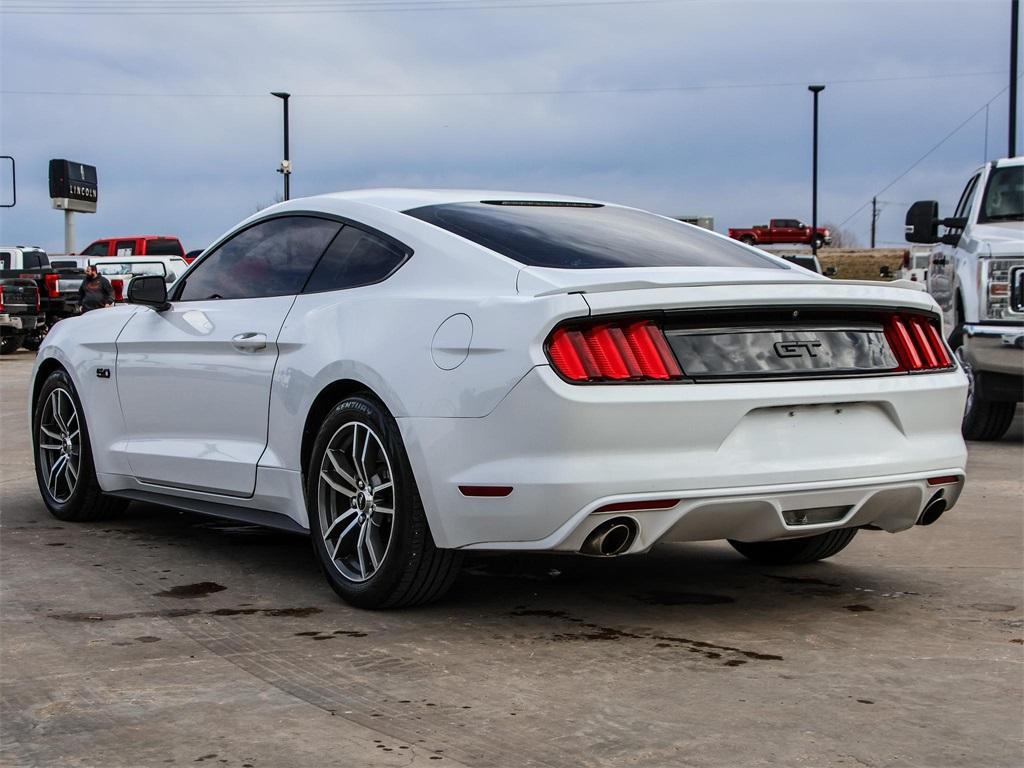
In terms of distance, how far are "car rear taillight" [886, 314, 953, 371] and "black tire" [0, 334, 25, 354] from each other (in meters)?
24.2

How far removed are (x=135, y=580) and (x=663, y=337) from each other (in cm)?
245

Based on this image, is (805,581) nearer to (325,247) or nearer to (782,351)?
(782,351)

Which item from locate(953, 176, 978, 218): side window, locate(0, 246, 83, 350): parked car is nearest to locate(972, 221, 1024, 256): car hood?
locate(953, 176, 978, 218): side window

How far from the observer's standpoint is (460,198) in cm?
564

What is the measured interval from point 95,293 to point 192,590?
2249 cm

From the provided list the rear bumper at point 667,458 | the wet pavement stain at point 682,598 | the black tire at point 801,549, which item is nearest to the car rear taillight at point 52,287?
the black tire at point 801,549

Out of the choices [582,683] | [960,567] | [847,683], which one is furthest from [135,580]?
[960,567]

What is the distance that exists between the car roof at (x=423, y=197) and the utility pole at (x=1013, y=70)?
24053mm

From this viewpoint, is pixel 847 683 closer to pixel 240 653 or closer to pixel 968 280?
pixel 240 653

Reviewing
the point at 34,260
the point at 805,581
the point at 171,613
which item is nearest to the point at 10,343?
the point at 34,260

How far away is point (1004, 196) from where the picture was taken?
11.2 metres

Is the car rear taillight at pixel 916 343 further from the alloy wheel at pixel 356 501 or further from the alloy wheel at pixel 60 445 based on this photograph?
the alloy wheel at pixel 60 445

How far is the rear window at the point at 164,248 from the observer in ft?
130

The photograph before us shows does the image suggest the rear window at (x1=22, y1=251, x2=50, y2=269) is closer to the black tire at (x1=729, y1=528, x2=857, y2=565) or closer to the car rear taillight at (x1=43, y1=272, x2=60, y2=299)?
the car rear taillight at (x1=43, y1=272, x2=60, y2=299)
